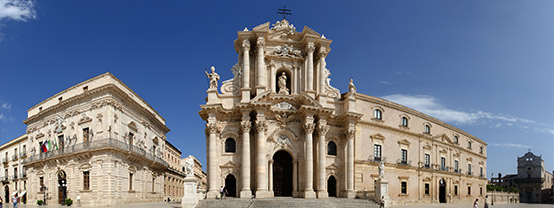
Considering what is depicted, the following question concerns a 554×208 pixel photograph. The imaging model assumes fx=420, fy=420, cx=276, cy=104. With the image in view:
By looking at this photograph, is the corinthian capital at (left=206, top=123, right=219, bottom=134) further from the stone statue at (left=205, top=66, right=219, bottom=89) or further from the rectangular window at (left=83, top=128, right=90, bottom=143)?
the rectangular window at (left=83, top=128, right=90, bottom=143)

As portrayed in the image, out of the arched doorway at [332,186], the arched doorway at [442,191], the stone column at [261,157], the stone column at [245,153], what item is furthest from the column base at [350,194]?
the arched doorway at [442,191]

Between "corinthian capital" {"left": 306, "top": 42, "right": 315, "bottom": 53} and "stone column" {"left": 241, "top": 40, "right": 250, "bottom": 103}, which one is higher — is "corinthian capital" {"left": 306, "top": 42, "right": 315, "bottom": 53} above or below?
above

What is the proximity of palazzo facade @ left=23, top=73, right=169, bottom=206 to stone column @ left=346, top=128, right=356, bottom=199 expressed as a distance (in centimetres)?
1984

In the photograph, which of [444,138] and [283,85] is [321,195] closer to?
[283,85]

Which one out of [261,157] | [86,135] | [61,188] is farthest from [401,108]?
[61,188]

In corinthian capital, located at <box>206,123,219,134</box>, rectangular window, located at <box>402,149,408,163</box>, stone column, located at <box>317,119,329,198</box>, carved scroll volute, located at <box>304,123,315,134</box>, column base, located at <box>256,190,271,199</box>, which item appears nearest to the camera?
column base, located at <box>256,190,271,199</box>

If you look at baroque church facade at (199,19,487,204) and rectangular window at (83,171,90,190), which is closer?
baroque church facade at (199,19,487,204)

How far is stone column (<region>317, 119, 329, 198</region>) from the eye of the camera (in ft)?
112

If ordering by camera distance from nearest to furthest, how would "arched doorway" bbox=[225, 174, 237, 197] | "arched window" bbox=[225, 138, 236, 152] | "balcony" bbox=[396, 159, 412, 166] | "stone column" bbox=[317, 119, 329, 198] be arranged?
1. "stone column" bbox=[317, 119, 329, 198]
2. "arched doorway" bbox=[225, 174, 237, 197]
3. "arched window" bbox=[225, 138, 236, 152]
4. "balcony" bbox=[396, 159, 412, 166]

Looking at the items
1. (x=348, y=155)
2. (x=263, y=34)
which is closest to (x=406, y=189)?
(x=348, y=155)

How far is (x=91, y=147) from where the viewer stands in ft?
120

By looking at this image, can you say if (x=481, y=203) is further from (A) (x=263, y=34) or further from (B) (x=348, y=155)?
(A) (x=263, y=34)

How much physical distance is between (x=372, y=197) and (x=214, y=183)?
1259 centimetres

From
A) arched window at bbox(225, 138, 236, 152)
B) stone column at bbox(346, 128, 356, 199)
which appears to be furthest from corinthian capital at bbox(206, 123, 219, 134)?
stone column at bbox(346, 128, 356, 199)
